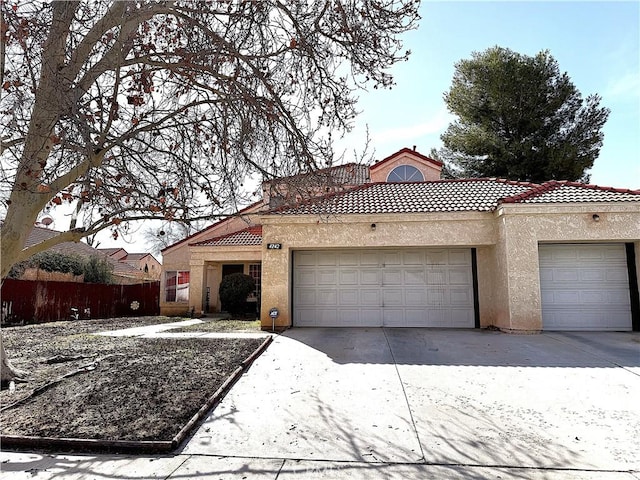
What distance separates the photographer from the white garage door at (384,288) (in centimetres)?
1190

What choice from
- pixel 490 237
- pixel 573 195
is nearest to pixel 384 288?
pixel 490 237

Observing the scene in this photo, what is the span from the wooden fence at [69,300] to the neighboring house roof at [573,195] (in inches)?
684

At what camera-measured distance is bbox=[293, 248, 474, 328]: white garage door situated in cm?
1190

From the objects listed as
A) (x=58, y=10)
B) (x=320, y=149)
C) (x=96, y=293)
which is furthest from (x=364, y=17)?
(x=96, y=293)

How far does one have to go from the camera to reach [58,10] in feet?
17.5

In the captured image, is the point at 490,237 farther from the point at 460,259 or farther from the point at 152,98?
the point at 152,98

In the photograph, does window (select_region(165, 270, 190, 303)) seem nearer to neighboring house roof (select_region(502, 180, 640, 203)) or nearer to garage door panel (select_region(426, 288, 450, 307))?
garage door panel (select_region(426, 288, 450, 307))

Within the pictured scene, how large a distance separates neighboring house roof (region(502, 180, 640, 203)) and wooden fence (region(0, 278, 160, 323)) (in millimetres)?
17376

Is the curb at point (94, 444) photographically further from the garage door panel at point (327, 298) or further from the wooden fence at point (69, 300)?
the wooden fence at point (69, 300)

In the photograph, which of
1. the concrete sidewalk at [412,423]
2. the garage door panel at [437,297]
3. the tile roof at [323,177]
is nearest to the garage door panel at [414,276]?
the garage door panel at [437,297]

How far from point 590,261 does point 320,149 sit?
29.7 feet

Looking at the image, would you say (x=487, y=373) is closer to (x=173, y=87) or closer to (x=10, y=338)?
(x=173, y=87)

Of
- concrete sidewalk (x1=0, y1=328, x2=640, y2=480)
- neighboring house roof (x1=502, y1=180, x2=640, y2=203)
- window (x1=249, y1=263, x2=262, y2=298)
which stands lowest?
concrete sidewalk (x1=0, y1=328, x2=640, y2=480)

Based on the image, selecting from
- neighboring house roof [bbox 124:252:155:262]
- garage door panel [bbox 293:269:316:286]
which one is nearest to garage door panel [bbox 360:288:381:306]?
garage door panel [bbox 293:269:316:286]
